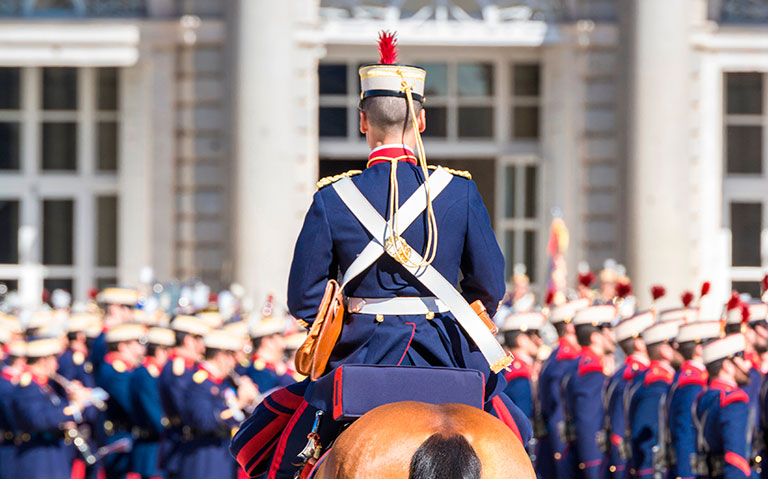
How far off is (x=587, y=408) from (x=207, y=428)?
2.42 meters

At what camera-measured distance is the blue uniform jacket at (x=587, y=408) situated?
9.25m

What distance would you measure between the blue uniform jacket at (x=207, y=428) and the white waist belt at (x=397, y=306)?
15.3ft

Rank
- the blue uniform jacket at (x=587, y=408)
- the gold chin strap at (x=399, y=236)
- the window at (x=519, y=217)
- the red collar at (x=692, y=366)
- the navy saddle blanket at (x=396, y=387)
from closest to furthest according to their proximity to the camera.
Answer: the navy saddle blanket at (x=396, y=387)
the gold chin strap at (x=399, y=236)
the red collar at (x=692, y=366)
the blue uniform jacket at (x=587, y=408)
the window at (x=519, y=217)

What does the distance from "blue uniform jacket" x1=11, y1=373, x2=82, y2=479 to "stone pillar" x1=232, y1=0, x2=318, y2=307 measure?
4.88 m

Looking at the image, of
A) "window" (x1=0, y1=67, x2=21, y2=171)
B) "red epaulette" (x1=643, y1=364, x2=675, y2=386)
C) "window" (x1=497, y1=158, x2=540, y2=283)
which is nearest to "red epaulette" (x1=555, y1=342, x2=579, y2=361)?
"red epaulette" (x1=643, y1=364, x2=675, y2=386)

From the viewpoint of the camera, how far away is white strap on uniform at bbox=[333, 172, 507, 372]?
4723mm

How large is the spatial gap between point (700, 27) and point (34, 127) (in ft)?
24.7

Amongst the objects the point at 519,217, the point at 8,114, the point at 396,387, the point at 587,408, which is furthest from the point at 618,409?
the point at 8,114

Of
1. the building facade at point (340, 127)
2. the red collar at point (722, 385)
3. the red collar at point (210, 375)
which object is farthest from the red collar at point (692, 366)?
the building facade at point (340, 127)

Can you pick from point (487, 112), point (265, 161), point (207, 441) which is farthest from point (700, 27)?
point (207, 441)

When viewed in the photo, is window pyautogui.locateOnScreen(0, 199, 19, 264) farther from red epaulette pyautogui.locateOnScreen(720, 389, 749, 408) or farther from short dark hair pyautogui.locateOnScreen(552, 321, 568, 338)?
red epaulette pyautogui.locateOnScreen(720, 389, 749, 408)

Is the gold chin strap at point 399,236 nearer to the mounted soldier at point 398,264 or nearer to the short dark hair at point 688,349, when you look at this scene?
the mounted soldier at point 398,264

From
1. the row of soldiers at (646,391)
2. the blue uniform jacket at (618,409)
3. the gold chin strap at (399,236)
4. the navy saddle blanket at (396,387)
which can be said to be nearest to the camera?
the navy saddle blanket at (396,387)

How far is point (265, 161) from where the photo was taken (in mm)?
15070
